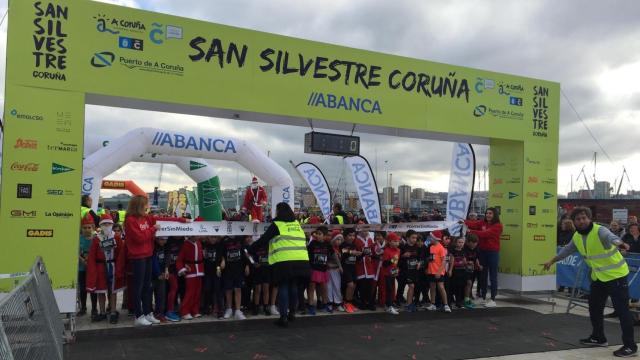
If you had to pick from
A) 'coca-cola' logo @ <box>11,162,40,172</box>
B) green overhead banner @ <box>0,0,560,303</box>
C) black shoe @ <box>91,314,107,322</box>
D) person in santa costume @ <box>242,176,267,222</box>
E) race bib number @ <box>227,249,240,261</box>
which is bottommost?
black shoe @ <box>91,314,107,322</box>

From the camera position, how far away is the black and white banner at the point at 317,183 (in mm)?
15805

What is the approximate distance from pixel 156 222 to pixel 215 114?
6.27ft

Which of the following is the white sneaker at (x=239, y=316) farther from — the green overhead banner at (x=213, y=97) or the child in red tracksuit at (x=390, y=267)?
the child in red tracksuit at (x=390, y=267)

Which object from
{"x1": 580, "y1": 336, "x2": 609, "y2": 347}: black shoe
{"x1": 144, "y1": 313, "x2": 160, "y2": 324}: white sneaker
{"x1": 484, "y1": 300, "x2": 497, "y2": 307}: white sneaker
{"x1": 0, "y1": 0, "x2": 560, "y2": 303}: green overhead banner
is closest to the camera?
{"x1": 0, "y1": 0, "x2": 560, "y2": 303}: green overhead banner

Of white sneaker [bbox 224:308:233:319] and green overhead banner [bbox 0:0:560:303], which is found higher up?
green overhead banner [bbox 0:0:560:303]

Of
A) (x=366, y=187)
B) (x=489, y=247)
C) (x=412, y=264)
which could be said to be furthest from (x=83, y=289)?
(x=366, y=187)

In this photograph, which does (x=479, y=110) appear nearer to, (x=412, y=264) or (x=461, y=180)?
(x=461, y=180)

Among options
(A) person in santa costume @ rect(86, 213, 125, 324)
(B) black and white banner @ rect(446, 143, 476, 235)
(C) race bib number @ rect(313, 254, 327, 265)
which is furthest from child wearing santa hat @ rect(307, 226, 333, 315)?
(B) black and white banner @ rect(446, 143, 476, 235)

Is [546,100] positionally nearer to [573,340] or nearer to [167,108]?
[573,340]

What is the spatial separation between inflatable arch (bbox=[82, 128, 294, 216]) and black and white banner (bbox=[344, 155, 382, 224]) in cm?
411

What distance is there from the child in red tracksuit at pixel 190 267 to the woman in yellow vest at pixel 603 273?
5221 mm

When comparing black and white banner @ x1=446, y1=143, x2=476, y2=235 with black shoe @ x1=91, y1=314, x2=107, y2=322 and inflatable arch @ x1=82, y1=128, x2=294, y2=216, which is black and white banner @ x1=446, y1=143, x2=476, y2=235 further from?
black shoe @ x1=91, y1=314, x2=107, y2=322

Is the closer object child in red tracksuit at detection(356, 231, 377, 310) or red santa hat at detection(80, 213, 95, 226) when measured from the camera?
red santa hat at detection(80, 213, 95, 226)

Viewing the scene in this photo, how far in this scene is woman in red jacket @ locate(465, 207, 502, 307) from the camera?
30.6 ft
